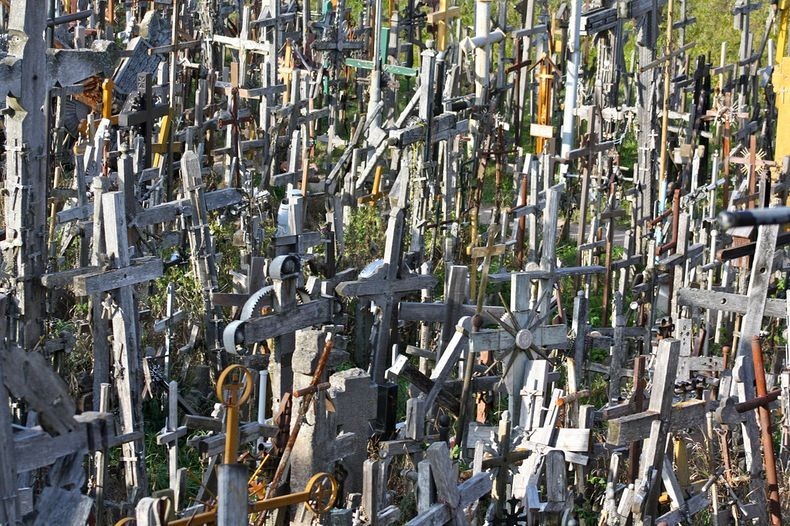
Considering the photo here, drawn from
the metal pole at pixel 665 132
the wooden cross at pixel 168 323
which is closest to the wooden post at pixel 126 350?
the wooden cross at pixel 168 323

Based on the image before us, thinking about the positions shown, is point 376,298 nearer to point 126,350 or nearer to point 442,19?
point 126,350

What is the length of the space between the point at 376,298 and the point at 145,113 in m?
3.23

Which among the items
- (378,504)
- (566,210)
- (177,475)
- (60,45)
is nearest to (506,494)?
(378,504)

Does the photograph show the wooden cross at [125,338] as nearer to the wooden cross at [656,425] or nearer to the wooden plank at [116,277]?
the wooden plank at [116,277]

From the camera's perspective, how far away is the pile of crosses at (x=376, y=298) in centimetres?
717

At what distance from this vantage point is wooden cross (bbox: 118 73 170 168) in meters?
11.6

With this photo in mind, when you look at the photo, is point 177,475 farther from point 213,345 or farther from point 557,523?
point 213,345

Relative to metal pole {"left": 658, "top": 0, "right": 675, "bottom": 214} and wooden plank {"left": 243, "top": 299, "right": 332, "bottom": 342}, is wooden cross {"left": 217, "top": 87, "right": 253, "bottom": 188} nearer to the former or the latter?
metal pole {"left": 658, "top": 0, "right": 675, "bottom": 214}

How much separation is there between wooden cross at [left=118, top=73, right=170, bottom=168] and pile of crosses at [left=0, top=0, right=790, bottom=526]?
0.03 m

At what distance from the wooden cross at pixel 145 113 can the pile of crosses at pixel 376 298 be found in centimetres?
3

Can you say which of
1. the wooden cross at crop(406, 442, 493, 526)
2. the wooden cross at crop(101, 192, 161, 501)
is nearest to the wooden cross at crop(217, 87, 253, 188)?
the wooden cross at crop(101, 192, 161, 501)

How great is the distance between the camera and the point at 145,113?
11.7m

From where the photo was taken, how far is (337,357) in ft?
27.9

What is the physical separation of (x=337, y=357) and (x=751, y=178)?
14.5 feet
